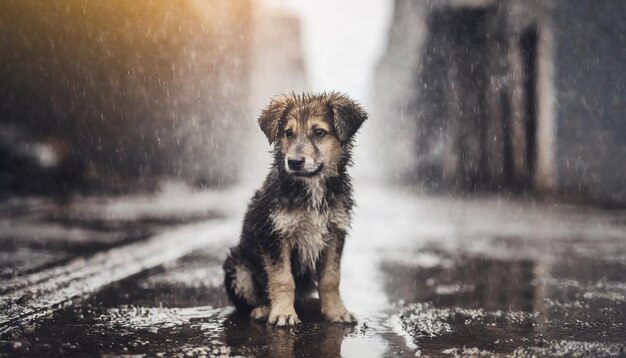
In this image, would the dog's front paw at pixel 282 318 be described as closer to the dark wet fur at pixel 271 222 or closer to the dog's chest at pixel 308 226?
the dark wet fur at pixel 271 222

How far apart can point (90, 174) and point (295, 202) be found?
16053 millimetres

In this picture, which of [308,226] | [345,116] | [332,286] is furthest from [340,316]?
[345,116]

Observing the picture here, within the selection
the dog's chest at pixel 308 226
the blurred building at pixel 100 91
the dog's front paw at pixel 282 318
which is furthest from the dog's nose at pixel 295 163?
the blurred building at pixel 100 91

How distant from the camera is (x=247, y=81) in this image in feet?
142

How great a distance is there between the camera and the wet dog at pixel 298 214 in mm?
4316

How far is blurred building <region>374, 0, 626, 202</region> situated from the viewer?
51.2 feet

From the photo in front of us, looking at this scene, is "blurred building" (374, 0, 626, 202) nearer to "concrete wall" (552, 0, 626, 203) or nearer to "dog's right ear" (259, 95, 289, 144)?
"concrete wall" (552, 0, 626, 203)

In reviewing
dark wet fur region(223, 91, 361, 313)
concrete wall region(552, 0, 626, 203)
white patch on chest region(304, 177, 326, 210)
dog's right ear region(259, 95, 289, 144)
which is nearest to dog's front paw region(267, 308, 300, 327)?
dark wet fur region(223, 91, 361, 313)

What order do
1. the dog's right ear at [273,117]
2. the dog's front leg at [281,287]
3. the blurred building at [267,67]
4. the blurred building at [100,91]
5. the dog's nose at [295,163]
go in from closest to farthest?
1. the dog's nose at [295,163]
2. the dog's front leg at [281,287]
3. the dog's right ear at [273,117]
4. the blurred building at [100,91]
5. the blurred building at [267,67]

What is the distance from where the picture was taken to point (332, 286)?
450 cm

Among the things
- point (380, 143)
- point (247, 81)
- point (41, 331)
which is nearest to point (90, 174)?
point (41, 331)

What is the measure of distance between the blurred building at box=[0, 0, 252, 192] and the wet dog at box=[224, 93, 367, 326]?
416 inches

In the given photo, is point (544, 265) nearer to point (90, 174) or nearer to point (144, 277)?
point (144, 277)

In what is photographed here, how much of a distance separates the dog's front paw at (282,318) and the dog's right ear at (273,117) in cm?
113
